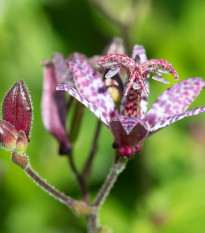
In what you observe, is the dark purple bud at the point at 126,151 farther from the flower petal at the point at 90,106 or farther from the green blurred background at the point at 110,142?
the green blurred background at the point at 110,142

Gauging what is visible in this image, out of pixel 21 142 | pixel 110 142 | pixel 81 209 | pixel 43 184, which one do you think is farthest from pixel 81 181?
pixel 110 142

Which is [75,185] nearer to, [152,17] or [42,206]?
[42,206]

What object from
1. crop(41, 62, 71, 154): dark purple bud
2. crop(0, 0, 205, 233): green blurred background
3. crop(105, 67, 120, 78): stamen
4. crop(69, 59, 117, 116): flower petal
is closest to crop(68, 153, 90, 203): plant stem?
crop(41, 62, 71, 154): dark purple bud

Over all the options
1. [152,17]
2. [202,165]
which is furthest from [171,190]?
[152,17]

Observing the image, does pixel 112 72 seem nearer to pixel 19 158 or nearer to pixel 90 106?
pixel 90 106

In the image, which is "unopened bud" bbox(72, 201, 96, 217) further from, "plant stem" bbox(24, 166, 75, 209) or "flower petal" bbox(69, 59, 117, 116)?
"flower petal" bbox(69, 59, 117, 116)

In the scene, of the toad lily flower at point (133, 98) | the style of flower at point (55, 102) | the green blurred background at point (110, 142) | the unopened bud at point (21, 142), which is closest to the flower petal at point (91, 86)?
the toad lily flower at point (133, 98)
